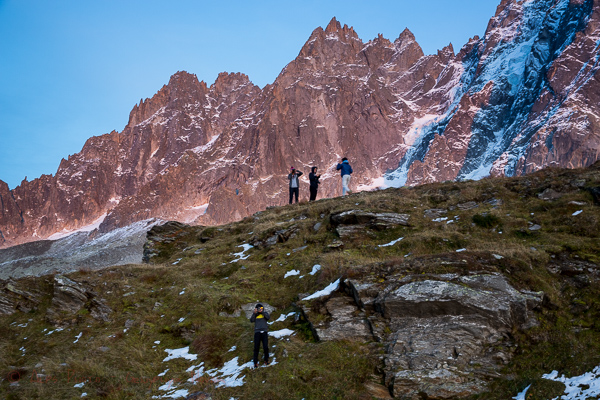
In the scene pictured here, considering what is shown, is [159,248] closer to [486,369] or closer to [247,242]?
[247,242]

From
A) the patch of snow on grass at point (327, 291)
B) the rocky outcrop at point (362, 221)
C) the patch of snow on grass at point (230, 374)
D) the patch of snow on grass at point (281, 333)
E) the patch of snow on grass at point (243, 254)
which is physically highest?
the rocky outcrop at point (362, 221)

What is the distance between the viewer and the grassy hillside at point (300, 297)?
8531 millimetres

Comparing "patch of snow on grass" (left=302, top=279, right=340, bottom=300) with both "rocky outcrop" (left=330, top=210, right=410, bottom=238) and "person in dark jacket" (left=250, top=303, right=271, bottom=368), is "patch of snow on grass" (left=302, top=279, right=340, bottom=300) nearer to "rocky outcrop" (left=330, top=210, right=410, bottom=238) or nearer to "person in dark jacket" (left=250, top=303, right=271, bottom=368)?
"person in dark jacket" (left=250, top=303, right=271, bottom=368)

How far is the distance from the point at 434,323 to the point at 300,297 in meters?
4.57

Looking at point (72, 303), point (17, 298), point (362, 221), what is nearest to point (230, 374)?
point (72, 303)

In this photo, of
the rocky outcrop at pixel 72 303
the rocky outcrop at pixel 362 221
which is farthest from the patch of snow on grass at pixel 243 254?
the rocky outcrop at pixel 72 303

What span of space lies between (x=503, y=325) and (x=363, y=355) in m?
3.47

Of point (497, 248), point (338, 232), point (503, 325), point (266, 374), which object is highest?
point (338, 232)

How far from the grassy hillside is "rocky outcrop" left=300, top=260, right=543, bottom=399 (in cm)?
32

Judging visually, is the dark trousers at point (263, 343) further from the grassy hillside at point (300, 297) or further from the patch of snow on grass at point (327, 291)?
the patch of snow on grass at point (327, 291)

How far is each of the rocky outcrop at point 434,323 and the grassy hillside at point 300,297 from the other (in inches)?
12.8

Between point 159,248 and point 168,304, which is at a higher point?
point 159,248

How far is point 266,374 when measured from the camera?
905 cm

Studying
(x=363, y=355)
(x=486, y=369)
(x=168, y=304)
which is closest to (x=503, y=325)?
(x=486, y=369)
